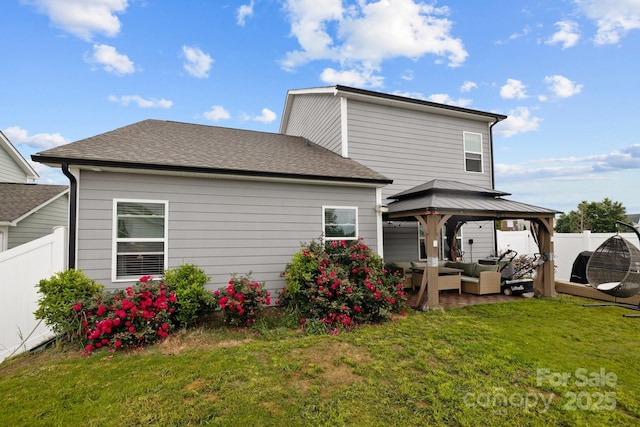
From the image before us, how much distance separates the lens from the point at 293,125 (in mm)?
12859

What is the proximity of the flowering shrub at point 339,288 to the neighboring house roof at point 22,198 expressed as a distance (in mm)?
8951

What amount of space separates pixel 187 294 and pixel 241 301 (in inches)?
36.8

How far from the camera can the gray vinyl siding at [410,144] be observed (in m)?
8.97

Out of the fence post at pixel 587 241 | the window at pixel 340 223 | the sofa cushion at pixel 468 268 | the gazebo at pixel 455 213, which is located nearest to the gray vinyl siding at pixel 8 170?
the window at pixel 340 223

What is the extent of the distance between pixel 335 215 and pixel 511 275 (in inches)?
219

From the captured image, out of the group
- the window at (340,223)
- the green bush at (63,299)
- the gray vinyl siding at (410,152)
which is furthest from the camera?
the gray vinyl siding at (410,152)

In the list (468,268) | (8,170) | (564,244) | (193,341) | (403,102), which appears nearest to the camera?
(193,341)

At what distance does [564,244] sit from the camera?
1026cm

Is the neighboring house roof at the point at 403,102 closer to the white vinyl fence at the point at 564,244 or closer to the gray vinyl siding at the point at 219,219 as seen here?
the gray vinyl siding at the point at 219,219

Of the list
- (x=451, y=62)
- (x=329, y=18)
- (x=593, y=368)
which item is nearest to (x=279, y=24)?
(x=329, y=18)

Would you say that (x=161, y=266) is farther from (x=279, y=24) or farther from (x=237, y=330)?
(x=279, y=24)

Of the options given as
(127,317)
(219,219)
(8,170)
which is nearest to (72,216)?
(127,317)

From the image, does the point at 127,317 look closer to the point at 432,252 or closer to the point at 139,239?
the point at 139,239

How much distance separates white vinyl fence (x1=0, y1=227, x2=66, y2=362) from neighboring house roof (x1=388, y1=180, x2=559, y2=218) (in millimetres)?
6966
